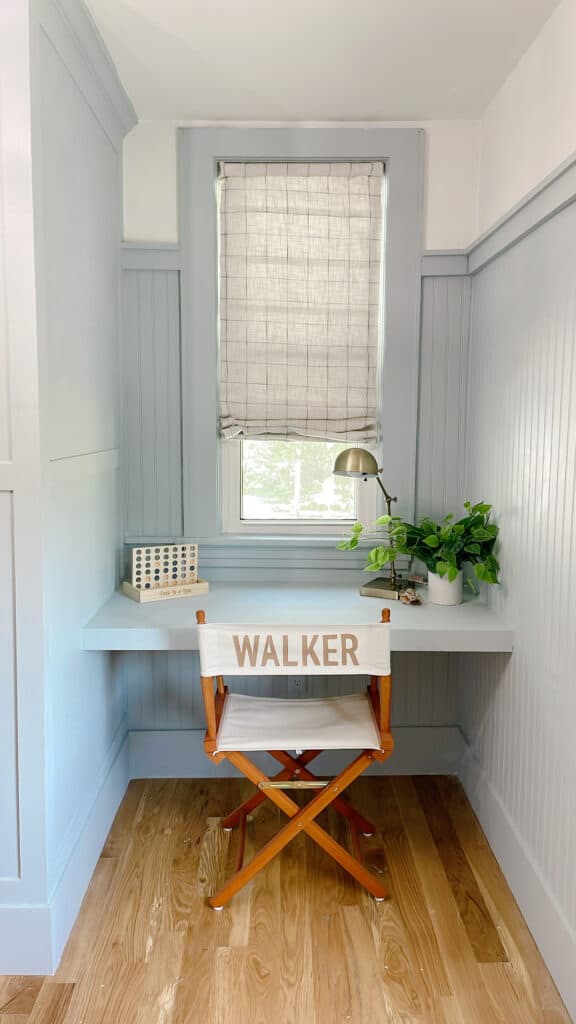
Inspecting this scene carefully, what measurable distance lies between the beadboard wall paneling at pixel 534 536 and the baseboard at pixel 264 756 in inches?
12.8

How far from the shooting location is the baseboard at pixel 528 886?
2.16m

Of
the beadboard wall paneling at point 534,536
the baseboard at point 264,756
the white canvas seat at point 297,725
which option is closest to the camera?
the beadboard wall paneling at point 534,536

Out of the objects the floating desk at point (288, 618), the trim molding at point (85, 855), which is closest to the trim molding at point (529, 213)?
the floating desk at point (288, 618)

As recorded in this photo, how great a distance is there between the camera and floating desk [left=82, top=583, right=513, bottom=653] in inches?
108

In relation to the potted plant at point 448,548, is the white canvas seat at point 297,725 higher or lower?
lower

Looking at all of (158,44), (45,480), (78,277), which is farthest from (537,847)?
(158,44)

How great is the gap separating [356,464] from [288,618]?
0.61 metres

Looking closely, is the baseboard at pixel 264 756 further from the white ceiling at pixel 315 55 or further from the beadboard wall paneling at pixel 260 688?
the white ceiling at pixel 315 55

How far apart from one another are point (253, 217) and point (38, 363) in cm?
150

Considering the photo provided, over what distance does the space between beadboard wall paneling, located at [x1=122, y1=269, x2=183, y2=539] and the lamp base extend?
811 mm

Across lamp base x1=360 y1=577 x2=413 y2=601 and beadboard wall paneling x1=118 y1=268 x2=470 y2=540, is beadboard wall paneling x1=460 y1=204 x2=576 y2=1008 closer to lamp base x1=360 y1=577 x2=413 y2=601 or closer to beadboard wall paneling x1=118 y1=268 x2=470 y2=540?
beadboard wall paneling x1=118 y1=268 x2=470 y2=540

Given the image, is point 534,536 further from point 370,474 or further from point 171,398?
point 171,398

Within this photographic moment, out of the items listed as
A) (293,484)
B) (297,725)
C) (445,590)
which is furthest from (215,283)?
(297,725)

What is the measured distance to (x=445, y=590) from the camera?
306cm
